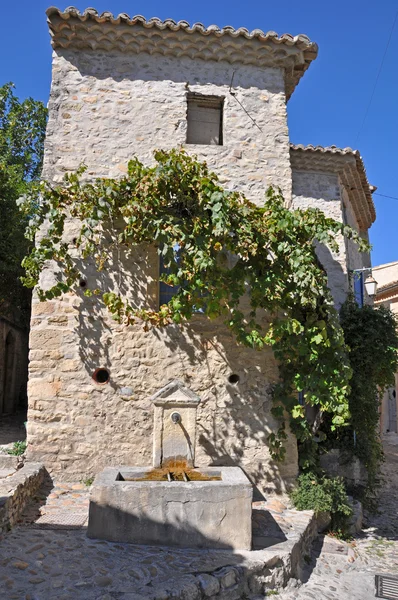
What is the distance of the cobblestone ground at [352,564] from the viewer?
16.7ft

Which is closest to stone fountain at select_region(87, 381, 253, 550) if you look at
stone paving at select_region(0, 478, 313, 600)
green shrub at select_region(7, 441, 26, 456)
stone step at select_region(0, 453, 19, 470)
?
stone paving at select_region(0, 478, 313, 600)

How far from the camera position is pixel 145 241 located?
6.74 m

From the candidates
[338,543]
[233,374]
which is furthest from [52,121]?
[338,543]

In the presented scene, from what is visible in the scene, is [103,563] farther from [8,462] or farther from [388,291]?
[388,291]

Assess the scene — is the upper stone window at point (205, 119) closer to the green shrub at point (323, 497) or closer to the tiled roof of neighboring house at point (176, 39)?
the tiled roof of neighboring house at point (176, 39)

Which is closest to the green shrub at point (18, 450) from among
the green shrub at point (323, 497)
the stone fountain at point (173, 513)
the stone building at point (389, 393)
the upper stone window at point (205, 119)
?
the stone fountain at point (173, 513)

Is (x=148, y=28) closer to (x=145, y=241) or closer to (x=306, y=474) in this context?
(x=145, y=241)

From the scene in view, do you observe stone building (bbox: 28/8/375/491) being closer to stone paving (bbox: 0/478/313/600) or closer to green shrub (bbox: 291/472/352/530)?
green shrub (bbox: 291/472/352/530)

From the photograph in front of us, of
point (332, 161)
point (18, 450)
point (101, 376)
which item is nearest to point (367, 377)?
point (332, 161)

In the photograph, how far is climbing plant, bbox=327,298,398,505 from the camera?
8336mm

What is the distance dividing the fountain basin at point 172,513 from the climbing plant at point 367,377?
409 centimetres

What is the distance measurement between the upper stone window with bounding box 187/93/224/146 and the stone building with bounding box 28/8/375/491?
18 mm

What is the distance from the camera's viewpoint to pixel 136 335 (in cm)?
666

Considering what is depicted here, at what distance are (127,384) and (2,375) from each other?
9.56 meters
